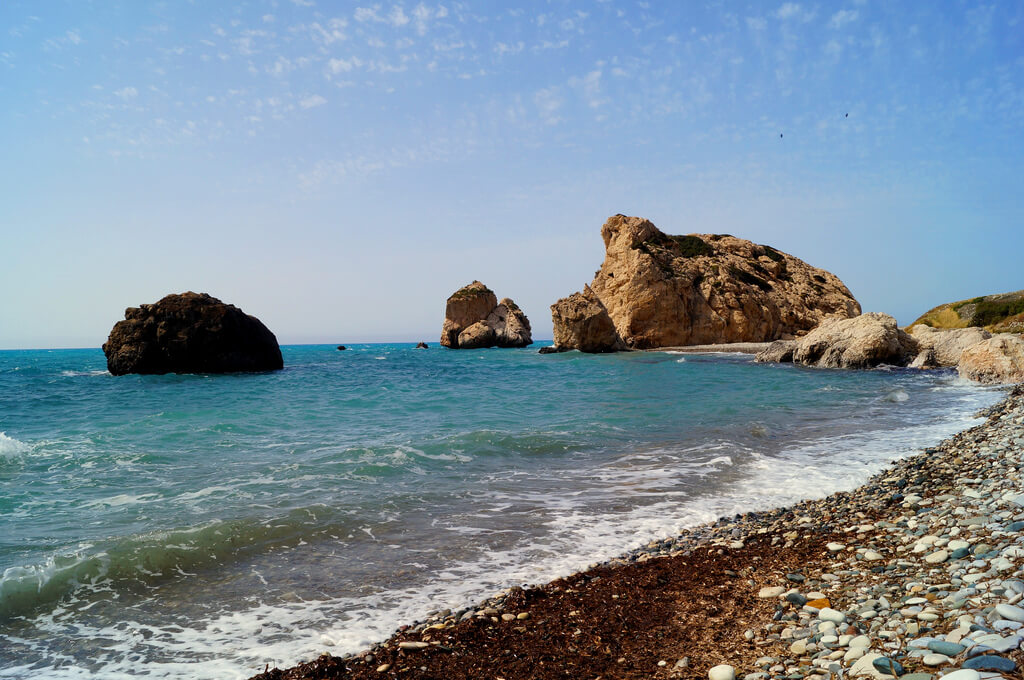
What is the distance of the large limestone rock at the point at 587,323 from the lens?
166 feet

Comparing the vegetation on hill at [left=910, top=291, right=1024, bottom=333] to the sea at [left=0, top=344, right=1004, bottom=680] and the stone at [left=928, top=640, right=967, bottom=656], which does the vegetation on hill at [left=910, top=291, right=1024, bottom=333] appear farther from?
the stone at [left=928, top=640, right=967, bottom=656]

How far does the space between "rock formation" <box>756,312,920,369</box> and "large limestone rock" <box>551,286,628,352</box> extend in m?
19.7

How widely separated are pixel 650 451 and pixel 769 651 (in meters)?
7.41

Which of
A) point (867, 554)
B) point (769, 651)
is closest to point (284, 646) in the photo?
point (769, 651)

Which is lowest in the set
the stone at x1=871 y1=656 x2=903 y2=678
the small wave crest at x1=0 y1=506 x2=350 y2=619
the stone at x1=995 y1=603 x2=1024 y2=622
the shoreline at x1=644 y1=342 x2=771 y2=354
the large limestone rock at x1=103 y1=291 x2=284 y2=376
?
the small wave crest at x1=0 y1=506 x2=350 y2=619

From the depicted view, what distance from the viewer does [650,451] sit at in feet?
35.1

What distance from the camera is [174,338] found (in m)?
31.8

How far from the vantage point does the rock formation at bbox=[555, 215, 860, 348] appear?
2128 inches

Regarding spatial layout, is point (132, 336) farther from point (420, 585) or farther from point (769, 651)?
point (769, 651)

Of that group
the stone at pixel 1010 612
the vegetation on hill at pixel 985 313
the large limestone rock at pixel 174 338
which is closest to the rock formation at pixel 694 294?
the vegetation on hill at pixel 985 313

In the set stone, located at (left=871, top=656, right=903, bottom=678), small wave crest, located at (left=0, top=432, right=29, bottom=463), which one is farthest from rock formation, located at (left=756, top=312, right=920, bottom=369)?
small wave crest, located at (left=0, top=432, right=29, bottom=463)

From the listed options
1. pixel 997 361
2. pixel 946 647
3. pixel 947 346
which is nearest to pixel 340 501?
pixel 946 647

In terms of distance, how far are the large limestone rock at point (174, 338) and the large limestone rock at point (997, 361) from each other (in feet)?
122

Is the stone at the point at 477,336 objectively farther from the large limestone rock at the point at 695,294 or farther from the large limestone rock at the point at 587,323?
the large limestone rock at the point at 587,323
